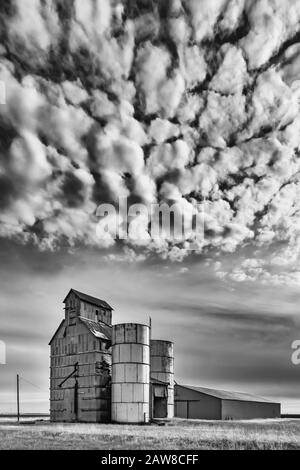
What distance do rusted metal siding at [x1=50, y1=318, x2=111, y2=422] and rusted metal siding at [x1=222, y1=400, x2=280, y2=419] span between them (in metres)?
22.3

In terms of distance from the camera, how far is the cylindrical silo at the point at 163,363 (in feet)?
188

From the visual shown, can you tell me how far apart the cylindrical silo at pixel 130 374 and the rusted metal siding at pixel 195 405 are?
1829cm

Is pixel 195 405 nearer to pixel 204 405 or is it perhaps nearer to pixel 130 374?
pixel 204 405

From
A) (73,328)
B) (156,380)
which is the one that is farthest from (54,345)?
(156,380)

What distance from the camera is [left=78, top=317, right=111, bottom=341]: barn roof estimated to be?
49906 mm

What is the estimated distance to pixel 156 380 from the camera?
53.9 metres

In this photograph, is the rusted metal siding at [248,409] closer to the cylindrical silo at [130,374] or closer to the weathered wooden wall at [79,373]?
the cylindrical silo at [130,374]

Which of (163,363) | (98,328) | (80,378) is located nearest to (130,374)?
(80,378)

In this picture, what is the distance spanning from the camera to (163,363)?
5847 centimetres

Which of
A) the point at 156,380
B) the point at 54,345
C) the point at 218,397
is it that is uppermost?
the point at 54,345

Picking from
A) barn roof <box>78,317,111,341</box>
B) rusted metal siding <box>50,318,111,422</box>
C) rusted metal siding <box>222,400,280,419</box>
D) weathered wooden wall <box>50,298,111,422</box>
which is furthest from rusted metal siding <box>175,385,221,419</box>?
rusted metal siding <box>50,318,111,422</box>
